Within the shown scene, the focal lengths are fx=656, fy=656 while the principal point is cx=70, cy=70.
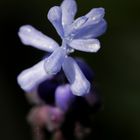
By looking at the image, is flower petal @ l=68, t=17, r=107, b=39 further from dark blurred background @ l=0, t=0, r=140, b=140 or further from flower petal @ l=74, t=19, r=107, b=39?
dark blurred background @ l=0, t=0, r=140, b=140

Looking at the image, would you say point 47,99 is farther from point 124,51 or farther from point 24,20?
point 24,20

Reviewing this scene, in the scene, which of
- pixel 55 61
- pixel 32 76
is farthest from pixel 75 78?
pixel 32 76

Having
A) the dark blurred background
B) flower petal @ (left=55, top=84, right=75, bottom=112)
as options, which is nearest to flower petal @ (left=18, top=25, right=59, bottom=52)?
flower petal @ (left=55, top=84, right=75, bottom=112)

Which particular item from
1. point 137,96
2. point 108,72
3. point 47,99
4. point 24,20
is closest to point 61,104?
point 47,99

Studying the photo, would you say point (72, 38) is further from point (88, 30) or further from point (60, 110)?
point (60, 110)

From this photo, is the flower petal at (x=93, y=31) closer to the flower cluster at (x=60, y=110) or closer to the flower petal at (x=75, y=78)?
the flower petal at (x=75, y=78)
